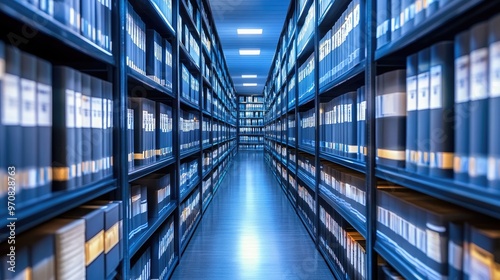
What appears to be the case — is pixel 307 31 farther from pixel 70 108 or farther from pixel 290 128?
pixel 70 108

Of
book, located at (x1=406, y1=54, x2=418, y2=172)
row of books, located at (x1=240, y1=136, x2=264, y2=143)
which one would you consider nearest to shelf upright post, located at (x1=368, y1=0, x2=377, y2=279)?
book, located at (x1=406, y1=54, x2=418, y2=172)

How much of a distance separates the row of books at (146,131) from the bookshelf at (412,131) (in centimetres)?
108

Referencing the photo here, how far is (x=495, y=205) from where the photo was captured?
611 mm

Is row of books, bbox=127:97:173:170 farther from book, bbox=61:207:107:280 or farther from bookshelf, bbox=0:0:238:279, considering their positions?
book, bbox=61:207:107:280

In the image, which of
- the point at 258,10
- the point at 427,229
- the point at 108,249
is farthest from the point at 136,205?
the point at 258,10

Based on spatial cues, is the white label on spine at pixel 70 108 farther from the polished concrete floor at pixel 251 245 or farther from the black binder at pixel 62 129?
the polished concrete floor at pixel 251 245

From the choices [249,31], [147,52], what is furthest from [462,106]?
[249,31]

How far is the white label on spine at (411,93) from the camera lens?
0.94m

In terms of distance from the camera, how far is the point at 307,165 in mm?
3195

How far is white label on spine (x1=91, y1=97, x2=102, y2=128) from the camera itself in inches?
38.1

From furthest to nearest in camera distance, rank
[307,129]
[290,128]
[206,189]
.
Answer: [290,128], [206,189], [307,129]

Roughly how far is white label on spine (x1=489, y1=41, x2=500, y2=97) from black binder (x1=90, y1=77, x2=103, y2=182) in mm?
1103

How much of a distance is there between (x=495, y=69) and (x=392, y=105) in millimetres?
451

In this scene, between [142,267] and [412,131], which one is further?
[142,267]
